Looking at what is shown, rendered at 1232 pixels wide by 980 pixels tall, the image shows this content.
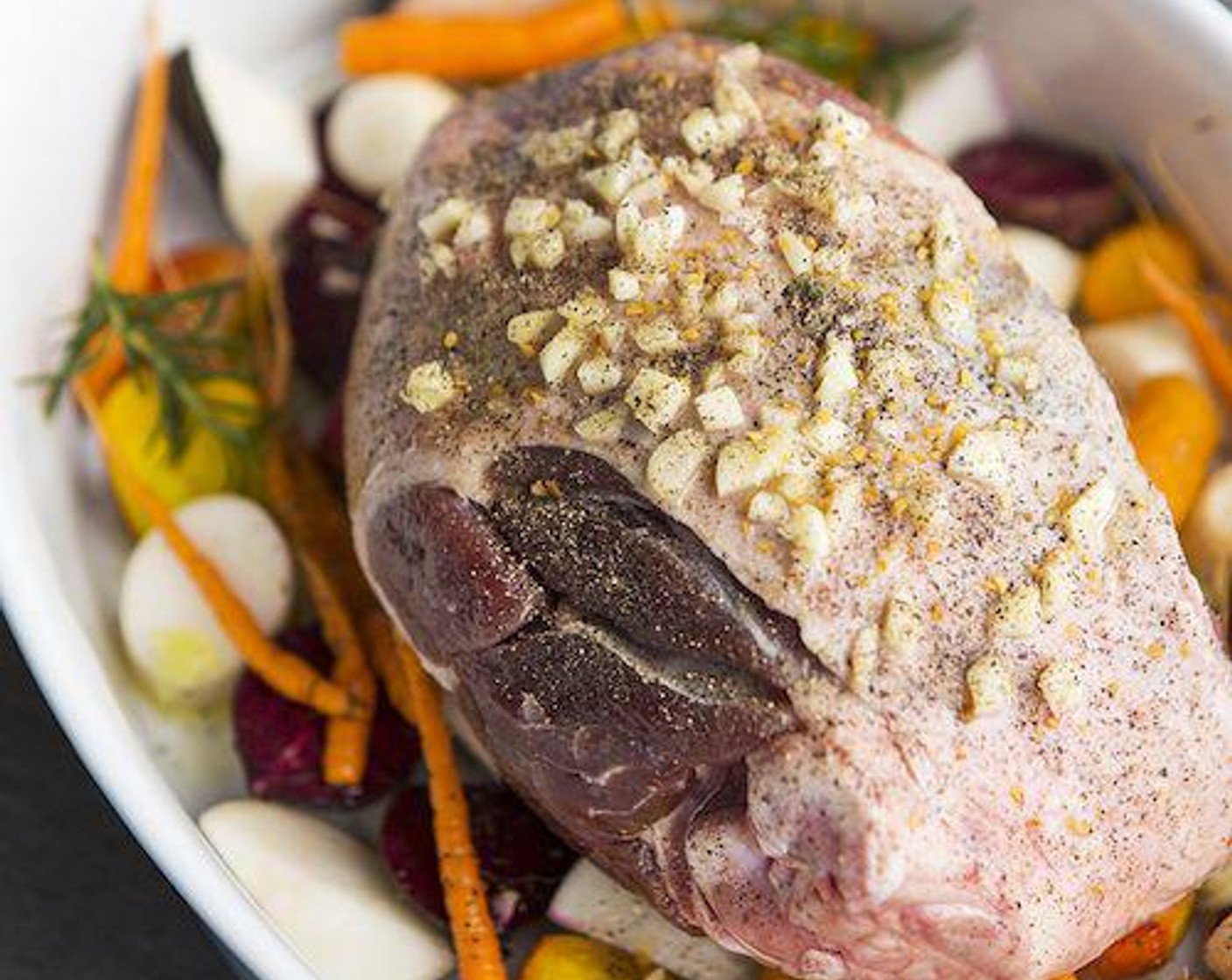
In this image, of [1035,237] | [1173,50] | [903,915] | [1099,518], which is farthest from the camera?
[1035,237]

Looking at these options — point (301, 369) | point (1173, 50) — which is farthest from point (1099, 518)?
point (301, 369)

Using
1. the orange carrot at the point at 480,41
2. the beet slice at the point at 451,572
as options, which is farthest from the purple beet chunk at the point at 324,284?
the beet slice at the point at 451,572

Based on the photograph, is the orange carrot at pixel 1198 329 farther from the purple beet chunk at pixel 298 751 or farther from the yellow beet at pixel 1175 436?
the purple beet chunk at pixel 298 751

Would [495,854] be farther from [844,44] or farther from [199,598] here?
[844,44]

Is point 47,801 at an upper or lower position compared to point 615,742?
lower

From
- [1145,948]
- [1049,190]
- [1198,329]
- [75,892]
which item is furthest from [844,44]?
[75,892]

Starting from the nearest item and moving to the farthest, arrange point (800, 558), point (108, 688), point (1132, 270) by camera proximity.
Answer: point (800, 558), point (108, 688), point (1132, 270)

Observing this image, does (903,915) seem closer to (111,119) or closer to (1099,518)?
(1099,518)
